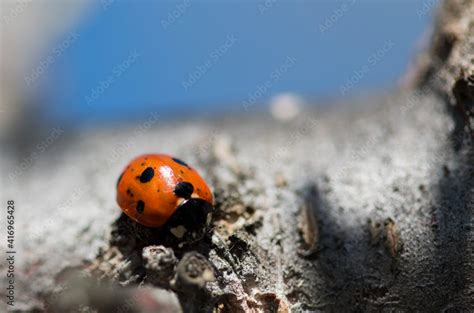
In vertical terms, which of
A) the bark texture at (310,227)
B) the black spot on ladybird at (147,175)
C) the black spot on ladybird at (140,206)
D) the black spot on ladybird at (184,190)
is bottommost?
the bark texture at (310,227)

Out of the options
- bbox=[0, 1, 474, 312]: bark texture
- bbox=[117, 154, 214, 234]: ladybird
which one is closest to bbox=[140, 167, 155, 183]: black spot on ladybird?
bbox=[117, 154, 214, 234]: ladybird

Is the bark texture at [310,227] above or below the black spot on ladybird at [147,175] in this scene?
below

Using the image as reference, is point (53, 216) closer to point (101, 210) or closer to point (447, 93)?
point (101, 210)

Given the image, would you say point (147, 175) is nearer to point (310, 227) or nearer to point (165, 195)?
point (165, 195)

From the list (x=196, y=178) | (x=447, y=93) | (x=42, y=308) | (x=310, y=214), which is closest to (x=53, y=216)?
(x=42, y=308)

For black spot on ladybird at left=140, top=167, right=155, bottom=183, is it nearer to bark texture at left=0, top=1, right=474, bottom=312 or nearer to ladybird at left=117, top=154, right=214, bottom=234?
ladybird at left=117, top=154, right=214, bottom=234

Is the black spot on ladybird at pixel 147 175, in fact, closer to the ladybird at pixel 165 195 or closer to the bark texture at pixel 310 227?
the ladybird at pixel 165 195

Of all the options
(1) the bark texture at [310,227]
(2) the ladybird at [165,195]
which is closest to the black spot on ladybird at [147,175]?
(2) the ladybird at [165,195]
